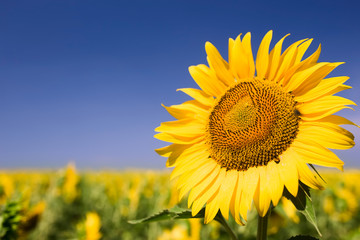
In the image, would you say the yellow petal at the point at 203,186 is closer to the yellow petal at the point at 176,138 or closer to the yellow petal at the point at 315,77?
the yellow petal at the point at 176,138

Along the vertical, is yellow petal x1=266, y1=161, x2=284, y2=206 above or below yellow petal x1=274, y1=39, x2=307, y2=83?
below

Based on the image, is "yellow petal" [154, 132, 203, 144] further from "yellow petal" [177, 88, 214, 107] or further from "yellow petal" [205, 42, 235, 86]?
"yellow petal" [205, 42, 235, 86]

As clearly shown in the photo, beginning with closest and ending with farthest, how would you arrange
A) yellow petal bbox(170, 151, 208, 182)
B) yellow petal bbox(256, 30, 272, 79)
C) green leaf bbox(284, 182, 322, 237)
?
green leaf bbox(284, 182, 322, 237), yellow petal bbox(256, 30, 272, 79), yellow petal bbox(170, 151, 208, 182)

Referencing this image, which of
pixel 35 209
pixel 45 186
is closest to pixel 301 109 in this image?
pixel 35 209

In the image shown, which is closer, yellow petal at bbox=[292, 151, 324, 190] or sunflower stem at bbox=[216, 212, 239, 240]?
yellow petal at bbox=[292, 151, 324, 190]

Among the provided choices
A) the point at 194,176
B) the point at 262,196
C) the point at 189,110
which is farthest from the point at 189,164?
the point at 262,196

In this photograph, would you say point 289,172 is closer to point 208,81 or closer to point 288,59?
point 288,59

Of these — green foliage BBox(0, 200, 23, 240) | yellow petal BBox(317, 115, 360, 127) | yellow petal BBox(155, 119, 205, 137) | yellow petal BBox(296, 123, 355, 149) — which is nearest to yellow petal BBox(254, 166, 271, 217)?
yellow petal BBox(296, 123, 355, 149)
